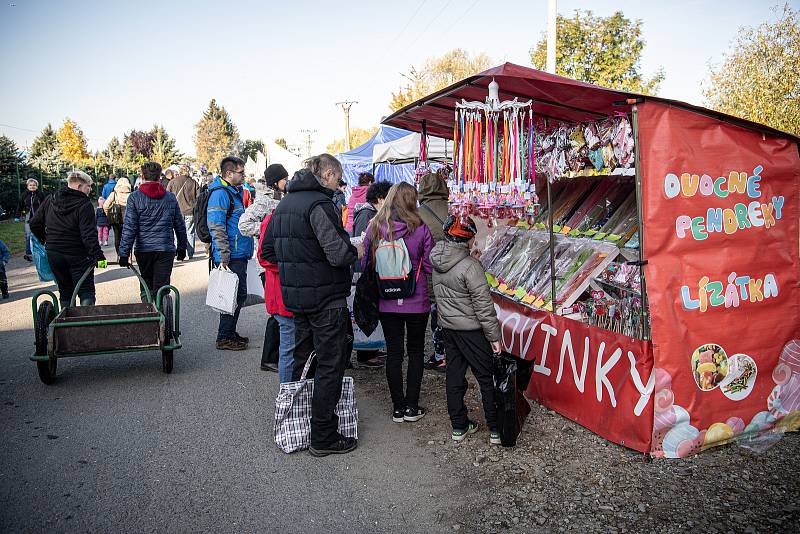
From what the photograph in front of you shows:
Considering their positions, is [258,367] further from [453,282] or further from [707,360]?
[707,360]

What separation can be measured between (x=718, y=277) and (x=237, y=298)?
4669 millimetres

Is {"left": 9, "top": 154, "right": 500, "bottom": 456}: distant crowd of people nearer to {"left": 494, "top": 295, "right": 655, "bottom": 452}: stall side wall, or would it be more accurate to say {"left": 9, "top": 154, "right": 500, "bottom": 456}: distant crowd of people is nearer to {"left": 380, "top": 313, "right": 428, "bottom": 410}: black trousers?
{"left": 380, "top": 313, "right": 428, "bottom": 410}: black trousers

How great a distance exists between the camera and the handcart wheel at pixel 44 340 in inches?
204

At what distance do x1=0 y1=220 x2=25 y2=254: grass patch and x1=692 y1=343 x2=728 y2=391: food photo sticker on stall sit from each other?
1737 cm

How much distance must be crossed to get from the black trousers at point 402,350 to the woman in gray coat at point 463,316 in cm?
29

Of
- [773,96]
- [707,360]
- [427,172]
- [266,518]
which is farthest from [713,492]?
[773,96]

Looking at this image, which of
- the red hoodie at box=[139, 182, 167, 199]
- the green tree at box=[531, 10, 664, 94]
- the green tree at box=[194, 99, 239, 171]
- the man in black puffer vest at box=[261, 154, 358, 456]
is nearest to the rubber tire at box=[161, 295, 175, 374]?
the red hoodie at box=[139, 182, 167, 199]

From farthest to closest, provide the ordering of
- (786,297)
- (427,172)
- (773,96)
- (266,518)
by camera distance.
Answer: (773,96)
(427,172)
(786,297)
(266,518)

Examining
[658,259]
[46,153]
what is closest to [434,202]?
[658,259]

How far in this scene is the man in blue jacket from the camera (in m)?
6.16

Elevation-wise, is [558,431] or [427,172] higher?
[427,172]

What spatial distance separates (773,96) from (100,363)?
49.6 feet

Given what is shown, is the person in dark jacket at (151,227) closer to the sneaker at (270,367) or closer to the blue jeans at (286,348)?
the sneaker at (270,367)

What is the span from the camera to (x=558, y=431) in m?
4.31
